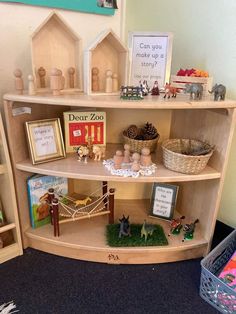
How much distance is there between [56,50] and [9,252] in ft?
3.01

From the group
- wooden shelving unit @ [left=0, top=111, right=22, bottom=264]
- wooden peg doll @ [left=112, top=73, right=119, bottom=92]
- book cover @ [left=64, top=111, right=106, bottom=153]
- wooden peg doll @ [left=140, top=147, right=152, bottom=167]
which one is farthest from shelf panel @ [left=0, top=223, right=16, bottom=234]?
wooden peg doll @ [left=112, top=73, right=119, bottom=92]

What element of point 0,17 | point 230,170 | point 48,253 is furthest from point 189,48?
point 48,253

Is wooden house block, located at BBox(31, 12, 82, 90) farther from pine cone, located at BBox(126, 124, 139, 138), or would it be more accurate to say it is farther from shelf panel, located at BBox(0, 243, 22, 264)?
shelf panel, located at BBox(0, 243, 22, 264)

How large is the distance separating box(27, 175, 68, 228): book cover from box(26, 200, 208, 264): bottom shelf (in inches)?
1.8

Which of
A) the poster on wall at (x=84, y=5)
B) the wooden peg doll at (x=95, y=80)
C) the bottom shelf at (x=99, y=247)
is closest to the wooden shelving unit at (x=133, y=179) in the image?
the bottom shelf at (x=99, y=247)

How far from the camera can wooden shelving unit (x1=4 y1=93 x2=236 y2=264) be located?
98 cm

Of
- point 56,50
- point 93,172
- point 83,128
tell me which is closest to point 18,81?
point 56,50

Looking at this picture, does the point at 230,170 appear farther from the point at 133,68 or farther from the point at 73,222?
the point at 73,222

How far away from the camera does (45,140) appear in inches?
44.3

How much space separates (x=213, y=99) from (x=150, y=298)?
81 cm

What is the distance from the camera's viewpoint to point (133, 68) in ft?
3.71

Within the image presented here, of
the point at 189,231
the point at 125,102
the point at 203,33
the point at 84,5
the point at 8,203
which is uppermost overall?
the point at 84,5

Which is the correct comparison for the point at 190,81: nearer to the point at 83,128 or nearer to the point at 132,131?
the point at 132,131

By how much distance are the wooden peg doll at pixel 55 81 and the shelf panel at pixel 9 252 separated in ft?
2.34
